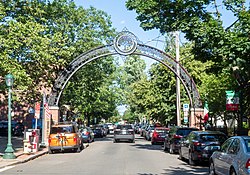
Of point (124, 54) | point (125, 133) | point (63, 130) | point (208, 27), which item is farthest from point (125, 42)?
point (208, 27)

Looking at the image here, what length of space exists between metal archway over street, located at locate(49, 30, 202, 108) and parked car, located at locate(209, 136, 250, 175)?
24.6 m

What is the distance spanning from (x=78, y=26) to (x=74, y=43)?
5.56 feet

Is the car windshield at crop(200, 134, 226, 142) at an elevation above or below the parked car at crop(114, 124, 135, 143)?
above

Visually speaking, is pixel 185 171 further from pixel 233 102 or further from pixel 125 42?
pixel 125 42

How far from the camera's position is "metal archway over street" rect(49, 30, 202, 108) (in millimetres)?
37656

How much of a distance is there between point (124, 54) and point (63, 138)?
47.8ft

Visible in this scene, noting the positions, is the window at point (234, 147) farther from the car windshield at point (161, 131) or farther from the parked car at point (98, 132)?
the parked car at point (98, 132)

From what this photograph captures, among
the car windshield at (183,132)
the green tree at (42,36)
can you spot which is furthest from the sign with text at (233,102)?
the green tree at (42,36)

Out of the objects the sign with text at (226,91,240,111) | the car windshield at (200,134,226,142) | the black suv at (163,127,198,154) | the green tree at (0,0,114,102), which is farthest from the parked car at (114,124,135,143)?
the car windshield at (200,134,226,142)

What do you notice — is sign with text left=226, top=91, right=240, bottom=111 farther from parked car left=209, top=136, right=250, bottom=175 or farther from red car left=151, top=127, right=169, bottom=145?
red car left=151, top=127, right=169, bottom=145

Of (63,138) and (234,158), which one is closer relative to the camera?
(234,158)

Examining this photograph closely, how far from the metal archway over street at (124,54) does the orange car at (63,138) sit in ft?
42.2

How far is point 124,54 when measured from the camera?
37594 mm

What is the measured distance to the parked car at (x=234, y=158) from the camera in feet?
33.6
